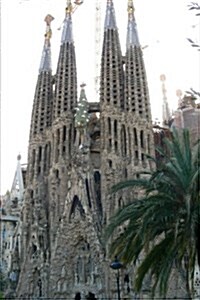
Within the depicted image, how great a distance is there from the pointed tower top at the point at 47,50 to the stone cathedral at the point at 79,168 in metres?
1.82

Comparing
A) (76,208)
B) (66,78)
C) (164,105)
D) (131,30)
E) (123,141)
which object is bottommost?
(76,208)

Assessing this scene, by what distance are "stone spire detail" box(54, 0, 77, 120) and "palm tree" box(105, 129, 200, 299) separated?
2146 cm

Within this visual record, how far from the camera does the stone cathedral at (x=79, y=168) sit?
102ft

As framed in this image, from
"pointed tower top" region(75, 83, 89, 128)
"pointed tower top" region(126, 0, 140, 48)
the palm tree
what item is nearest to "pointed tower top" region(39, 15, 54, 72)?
"pointed tower top" region(75, 83, 89, 128)

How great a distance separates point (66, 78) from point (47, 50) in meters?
6.53

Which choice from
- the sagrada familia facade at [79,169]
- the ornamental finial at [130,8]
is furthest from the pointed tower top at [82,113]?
the ornamental finial at [130,8]

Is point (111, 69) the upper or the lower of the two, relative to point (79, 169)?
upper

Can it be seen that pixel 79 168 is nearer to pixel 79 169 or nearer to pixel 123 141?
pixel 79 169

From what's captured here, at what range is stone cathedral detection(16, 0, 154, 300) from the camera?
3097 centimetres

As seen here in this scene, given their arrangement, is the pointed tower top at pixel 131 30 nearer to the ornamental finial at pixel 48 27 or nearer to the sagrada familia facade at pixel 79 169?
the sagrada familia facade at pixel 79 169

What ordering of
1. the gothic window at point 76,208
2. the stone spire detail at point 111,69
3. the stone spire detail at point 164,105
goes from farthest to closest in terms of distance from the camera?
the stone spire detail at point 164,105
the stone spire detail at point 111,69
the gothic window at point 76,208

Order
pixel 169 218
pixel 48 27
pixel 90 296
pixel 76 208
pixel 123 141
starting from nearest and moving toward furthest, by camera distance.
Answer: pixel 169 218 → pixel 90 296 → pixel 76 208 → pixel 123 141 → pixel 48 27

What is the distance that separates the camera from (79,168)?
33.2 meters

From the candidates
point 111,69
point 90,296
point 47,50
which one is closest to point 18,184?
point 47,50
